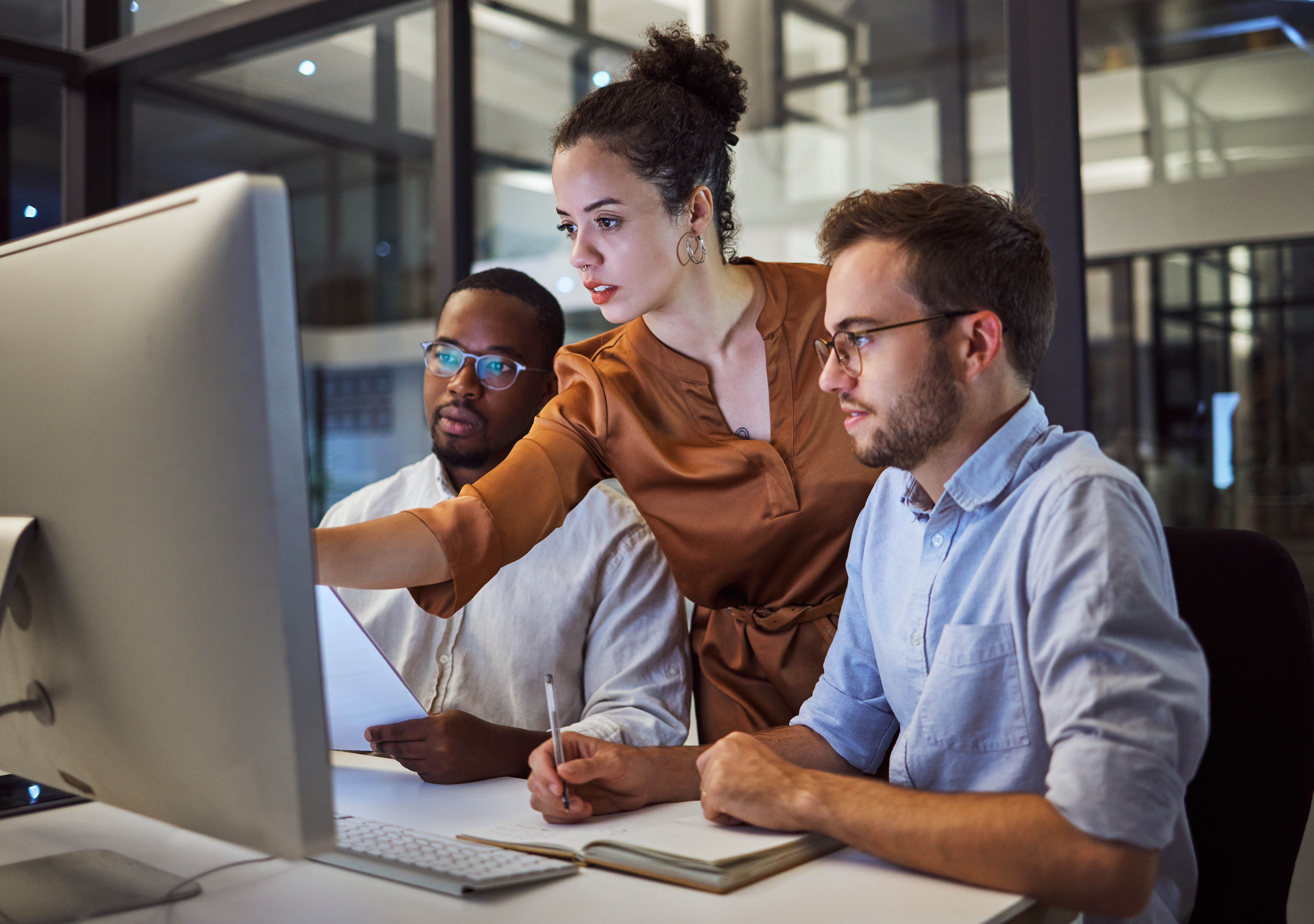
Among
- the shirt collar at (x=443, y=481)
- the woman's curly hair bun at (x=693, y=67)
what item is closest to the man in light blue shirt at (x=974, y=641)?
the woman's curly hair bun at (x=693, y=67)

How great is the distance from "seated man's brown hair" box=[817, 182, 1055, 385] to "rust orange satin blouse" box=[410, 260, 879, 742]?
41cm

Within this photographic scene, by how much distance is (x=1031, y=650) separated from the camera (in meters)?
1.05

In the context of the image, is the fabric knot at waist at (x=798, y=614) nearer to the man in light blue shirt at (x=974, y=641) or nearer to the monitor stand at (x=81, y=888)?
the man in light blue shirt at (x=974, y=641)

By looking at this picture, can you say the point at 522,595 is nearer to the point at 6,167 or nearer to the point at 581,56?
the point at 6,167

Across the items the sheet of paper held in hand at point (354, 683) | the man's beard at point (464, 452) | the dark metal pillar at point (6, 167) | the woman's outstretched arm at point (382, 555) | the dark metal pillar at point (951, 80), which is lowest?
the sheet of paper held in hand at point (354, 683)

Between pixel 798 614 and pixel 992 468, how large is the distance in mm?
564

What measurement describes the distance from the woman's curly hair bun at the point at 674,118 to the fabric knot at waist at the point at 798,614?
59 cm

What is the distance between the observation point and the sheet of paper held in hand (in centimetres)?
126

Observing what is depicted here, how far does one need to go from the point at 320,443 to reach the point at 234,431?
4.88 m

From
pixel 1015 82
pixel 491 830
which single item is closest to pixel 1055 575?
pixel 491 830

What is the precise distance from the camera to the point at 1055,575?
102cm

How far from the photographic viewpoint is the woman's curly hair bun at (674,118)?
1608 millimetres

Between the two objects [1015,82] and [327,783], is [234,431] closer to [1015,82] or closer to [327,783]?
[327,783]

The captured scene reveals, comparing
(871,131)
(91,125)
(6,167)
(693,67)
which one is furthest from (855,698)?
(871,131)
